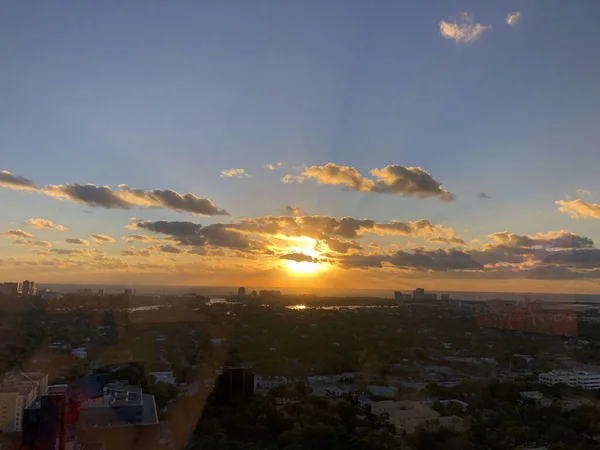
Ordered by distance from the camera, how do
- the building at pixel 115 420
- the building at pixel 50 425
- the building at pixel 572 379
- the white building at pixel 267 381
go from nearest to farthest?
the building at pixel 50 425 < the building at pixel 115 420 < the white building at pixel 267 381 < the building at pixel 572 379

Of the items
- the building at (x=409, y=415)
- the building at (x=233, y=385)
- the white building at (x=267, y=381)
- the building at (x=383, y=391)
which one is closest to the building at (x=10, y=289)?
the white building at (x=267, y=381)

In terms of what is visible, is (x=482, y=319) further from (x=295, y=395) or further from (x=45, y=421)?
(x=45, y=421)

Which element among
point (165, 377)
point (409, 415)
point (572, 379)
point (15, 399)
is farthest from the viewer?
point (572, 379)

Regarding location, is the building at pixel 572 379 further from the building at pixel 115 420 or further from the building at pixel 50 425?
the building at pixel 50 425

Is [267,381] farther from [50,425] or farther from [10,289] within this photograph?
[10,289]

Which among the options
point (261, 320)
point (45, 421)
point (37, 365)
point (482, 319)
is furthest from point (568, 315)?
point (45, 421)

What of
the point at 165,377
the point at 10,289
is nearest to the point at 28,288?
the point at 10,289

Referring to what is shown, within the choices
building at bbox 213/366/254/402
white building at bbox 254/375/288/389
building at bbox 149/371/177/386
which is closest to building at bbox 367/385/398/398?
white building at bbox 254/375/288/389
